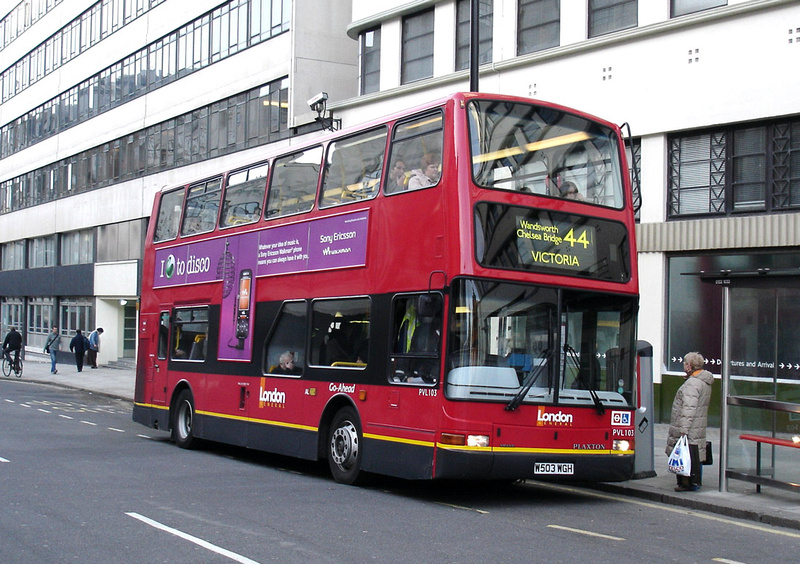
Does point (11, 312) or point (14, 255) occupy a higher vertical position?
point (14, 255)

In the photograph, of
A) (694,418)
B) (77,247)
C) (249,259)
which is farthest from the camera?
(77,247)

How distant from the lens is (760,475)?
11.2m

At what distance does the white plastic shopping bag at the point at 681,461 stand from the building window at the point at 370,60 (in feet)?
53.6

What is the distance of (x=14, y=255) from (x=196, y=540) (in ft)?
170

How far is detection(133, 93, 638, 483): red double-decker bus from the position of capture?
1015cm

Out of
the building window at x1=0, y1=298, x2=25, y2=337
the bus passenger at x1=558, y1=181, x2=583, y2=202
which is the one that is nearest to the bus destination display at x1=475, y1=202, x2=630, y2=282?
the bus passenger at x1=558, y1=181, x2=583, y2=202

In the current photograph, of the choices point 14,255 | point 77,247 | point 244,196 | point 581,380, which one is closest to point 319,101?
point 244,196

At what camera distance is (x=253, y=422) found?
14109 millimetres

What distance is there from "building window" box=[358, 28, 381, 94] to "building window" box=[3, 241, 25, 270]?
33989 mm

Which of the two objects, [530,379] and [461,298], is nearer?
[461,298]

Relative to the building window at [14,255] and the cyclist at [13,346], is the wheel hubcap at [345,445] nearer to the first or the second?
the cyclist at [13,346]

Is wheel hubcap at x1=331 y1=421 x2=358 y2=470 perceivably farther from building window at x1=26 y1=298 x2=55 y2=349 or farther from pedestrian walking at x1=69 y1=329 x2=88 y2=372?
A: building window at x1=26 y1=298 x2=55 y2=349

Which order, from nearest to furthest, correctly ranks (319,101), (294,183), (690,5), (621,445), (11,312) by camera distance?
1. (621,445)
2. (294,183)
3. (690,5)
4. (319,101)
5. (11,312)

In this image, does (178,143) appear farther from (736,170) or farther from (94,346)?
(736,170)
